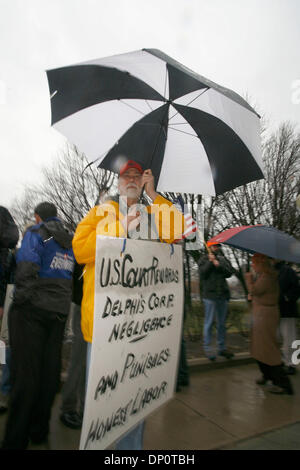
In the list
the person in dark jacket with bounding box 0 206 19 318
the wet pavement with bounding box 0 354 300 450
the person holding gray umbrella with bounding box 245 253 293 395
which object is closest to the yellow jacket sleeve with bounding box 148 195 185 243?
the person in dark jacket with bounding box 0 206 19 318

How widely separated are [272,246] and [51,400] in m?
2.76

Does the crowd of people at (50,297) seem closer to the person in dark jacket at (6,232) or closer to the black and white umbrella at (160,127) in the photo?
the person in dark jacket at (6,232)

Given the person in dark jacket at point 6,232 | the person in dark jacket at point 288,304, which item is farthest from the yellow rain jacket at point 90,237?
the person in dark jacket at point 288,304

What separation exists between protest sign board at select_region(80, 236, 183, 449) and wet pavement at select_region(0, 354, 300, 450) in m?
1.15

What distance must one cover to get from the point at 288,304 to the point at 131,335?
13.9 feet

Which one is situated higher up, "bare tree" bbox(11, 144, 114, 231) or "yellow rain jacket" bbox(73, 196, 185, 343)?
"bare tree" bbox(11, 144, 114, 231)

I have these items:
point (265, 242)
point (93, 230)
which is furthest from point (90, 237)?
point (265, 242)

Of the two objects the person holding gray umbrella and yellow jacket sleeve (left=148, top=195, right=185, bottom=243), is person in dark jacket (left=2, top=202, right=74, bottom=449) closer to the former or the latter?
yellow jacket sleeve (left=148, top=195, right=185, bottom=243)

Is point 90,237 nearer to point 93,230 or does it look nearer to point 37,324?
point 93,230

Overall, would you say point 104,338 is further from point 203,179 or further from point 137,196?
point 203,179

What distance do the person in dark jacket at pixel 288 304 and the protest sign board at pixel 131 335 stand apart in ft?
12.1

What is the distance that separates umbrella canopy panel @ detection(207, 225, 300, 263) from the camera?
363 centimetres
